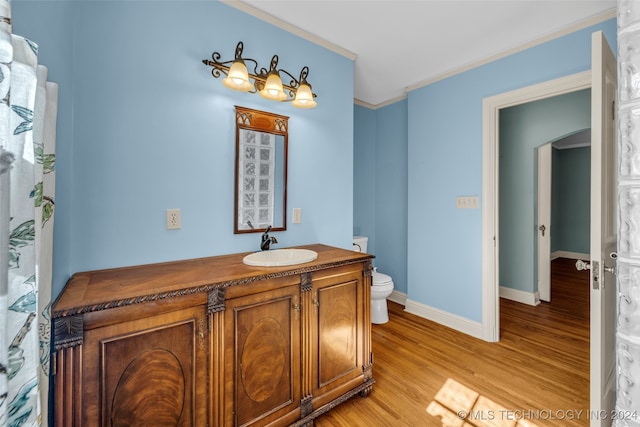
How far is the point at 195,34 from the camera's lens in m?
1.67

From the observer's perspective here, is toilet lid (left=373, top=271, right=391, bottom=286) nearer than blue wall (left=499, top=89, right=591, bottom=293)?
Yes

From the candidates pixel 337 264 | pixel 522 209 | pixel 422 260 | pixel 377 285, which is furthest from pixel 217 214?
pixel 522 209

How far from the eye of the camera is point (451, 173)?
2848 mm

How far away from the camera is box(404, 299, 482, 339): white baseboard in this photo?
2.68m

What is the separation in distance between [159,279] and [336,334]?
1.02 metres

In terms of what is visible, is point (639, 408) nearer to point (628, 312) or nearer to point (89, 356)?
point (628, 312)

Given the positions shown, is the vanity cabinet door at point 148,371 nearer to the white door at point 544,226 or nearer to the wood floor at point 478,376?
the wood floor at point 478,376

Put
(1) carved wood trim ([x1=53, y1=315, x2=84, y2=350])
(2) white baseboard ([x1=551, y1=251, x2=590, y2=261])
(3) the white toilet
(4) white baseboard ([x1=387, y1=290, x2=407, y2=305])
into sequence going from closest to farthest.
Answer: (1) carved wood trim ([x1=53, y1=315, x2=84, y2=350]) → (3) the white toilet → (4) white baseboard ([x1=387, y1=290, x2=407, y2=305]) → (2) white baseboard ([x1=551, y1=251, x2=590, y2=261])

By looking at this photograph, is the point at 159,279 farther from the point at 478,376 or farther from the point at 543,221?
the point at 543,221

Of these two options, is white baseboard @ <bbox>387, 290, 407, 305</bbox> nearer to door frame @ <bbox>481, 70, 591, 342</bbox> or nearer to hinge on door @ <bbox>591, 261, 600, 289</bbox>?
door frame @ <bbox>481, 70, 591, 342</bbox>

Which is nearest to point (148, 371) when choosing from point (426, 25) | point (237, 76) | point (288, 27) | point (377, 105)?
point (237, 76)

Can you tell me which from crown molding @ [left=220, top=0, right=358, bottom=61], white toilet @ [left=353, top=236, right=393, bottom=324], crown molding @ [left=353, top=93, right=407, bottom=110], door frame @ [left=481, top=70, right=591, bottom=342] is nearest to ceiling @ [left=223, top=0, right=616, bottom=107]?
crown molding @ [left=220, top=0, right=358, bottom=61]

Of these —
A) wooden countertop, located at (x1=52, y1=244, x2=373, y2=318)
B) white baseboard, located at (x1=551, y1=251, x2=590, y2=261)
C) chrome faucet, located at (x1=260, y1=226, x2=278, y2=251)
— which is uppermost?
chrome faucet, located at (x1=260, y1=226, x2=278, y2=251)

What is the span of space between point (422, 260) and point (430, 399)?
1.56 metres
